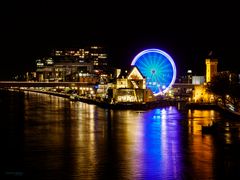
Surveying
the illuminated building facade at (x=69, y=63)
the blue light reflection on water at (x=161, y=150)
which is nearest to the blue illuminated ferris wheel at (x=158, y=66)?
the blue light reflection on water at (x=161, y=150)

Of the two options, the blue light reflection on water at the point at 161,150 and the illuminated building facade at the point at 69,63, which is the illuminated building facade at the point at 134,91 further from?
the illuminated building facade at the point at 69,63

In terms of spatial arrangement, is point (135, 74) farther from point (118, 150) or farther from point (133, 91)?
point (118, 150)

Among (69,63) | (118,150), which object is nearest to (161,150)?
(118,150)

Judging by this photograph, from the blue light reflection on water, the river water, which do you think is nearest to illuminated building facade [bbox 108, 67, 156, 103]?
the blue light reflection on water

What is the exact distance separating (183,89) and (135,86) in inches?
494

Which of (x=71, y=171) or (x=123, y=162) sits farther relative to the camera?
(x=123, y=162)

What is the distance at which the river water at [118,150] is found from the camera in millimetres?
11297

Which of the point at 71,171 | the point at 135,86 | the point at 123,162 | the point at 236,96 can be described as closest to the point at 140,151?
the point at 123,162

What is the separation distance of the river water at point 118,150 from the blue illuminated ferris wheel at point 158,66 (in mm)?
10016

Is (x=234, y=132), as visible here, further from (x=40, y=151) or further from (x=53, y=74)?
(x=53, y=74)

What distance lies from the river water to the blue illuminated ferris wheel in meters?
10.0

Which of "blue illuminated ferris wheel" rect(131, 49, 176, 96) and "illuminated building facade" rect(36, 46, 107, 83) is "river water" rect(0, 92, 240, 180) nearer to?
"blue illuminated ferris wheel" rect(131, 49, 176, 96)

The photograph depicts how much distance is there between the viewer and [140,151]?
1435 cm

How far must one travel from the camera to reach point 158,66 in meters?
32.7
